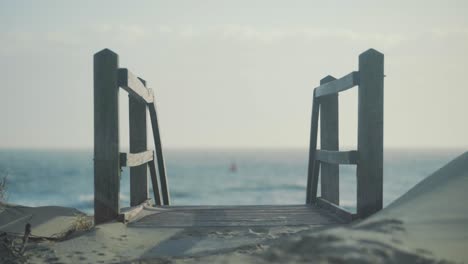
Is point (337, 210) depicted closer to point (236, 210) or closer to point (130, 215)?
point (236, 210)

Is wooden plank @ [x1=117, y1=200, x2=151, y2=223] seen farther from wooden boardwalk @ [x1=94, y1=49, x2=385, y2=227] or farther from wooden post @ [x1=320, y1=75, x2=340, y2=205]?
wooden post @ [x1=320, y1=75, x2=340, y2=205]

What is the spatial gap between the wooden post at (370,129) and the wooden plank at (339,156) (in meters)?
0.10

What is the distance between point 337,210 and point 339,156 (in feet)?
2.11

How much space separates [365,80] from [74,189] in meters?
49.8


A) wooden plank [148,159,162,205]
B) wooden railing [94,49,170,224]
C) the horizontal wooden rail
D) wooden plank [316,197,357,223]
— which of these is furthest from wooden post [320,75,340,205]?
wooden railing [94,49,170,224]

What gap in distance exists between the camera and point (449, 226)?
3.18 meters

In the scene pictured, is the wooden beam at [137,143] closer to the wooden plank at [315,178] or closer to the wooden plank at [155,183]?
the wooden plank at [155,183]

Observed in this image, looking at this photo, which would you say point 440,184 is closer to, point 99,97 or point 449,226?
point 449,226

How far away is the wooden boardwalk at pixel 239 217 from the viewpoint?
522 centimetres

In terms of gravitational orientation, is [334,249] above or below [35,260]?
above

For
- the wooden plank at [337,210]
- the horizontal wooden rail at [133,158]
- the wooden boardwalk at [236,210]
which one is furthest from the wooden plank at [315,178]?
the horizontal wooden rail at [133,158]

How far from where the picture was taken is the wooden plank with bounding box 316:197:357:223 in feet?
16.9

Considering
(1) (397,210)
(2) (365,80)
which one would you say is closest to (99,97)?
(2) (365,80)

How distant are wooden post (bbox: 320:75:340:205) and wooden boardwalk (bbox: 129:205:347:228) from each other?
34 cm
